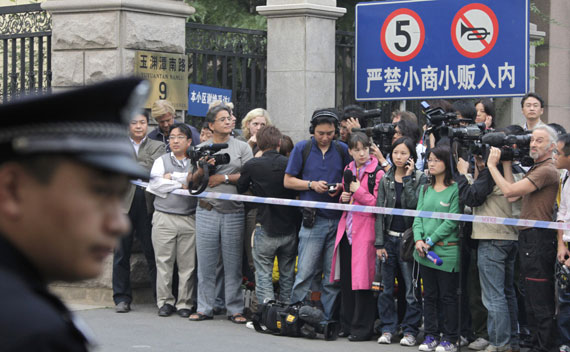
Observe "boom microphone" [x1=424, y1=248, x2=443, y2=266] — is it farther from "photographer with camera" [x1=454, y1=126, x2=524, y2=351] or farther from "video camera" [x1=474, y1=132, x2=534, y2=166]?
Answer: "video camera" [x1=474, y1=132, x2=534, y2=166]

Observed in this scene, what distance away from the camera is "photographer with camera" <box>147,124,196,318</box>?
1003cm

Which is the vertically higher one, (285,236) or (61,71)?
(61,71)

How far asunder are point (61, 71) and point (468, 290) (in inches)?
200

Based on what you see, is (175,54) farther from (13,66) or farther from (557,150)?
(557,150)

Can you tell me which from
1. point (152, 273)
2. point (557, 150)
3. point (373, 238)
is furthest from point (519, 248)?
point (152, 273)

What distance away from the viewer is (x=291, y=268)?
967 cm

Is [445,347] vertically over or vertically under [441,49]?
under

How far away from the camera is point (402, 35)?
1057 centimetres

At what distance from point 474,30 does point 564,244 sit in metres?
3.12

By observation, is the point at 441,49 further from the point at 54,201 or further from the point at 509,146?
the point at 54,201

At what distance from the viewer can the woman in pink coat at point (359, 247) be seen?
8.98 meters

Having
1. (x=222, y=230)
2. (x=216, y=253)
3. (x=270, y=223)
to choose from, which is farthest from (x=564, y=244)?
(x=216, y=253)

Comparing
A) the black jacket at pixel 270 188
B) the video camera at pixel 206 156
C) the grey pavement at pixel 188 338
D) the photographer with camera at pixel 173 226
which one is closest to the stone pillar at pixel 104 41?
the photographer with camera at pixel 173 226

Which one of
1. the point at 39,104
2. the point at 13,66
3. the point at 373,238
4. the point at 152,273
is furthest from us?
the point at 13,66
